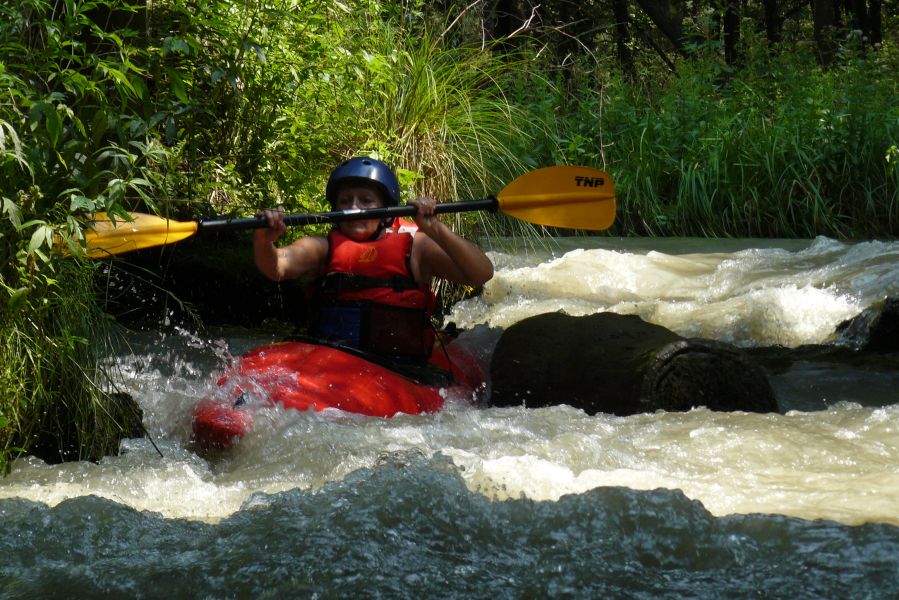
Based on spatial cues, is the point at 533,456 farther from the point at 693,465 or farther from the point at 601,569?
the point at 601,569

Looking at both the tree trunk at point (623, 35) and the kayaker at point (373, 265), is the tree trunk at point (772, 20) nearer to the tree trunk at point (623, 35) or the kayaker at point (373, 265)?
the tree trunk at point (623, 35)

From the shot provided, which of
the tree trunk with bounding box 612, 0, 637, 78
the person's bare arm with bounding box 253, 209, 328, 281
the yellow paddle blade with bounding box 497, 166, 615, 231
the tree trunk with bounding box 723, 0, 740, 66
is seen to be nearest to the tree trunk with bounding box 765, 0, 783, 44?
the tree trunk with bounding box 723, 0, 740, 66

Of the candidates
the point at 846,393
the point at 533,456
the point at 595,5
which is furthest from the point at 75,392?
the point at 595,5

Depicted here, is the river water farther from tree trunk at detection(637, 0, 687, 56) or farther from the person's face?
tree trunk at detection(637, 0, 687, 56)

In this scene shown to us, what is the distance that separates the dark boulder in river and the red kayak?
13.2 inches

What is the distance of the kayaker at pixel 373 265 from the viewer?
13.1ft

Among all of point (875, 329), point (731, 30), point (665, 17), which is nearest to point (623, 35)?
point (731, 30)

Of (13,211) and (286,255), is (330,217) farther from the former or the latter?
(13,211)

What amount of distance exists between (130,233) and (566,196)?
183cm

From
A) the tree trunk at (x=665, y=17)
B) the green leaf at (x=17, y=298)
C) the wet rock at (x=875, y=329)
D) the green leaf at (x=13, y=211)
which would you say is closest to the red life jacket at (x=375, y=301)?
the green leaf at (x=17, y=298)

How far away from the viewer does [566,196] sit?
175 inches

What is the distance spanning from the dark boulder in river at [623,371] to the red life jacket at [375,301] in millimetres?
405

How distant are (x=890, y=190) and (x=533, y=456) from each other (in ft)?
19.3

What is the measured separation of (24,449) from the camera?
293 cm
